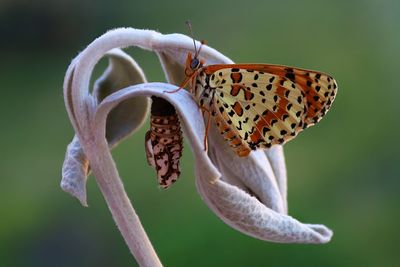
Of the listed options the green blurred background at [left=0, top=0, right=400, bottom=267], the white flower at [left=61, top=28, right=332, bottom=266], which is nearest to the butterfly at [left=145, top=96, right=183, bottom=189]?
the white flower at [left=61, top=28, right=332, bottom=266]

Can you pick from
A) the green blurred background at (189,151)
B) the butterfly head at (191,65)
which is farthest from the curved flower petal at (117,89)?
the green blurred background at (189,151)

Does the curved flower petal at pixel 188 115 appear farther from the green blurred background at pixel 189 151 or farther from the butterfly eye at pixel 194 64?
the green blurred background at pixel 189 151

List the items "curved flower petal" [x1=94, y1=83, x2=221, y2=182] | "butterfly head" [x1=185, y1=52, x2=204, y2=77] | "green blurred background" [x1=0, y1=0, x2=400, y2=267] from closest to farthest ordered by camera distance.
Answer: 1. "curved flower petal" [x1=94, y1=83, x2=221, y2=182]
2. "butterfly head" [x1=185, y1=52, x2=204, y2=77]
3. "green blurred background" [x1=0, y1=0, x2=400, y2=267]

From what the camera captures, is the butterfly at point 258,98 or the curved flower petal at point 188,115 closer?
the curved flower petal at point 188,115

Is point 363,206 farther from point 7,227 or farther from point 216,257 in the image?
point 7,227

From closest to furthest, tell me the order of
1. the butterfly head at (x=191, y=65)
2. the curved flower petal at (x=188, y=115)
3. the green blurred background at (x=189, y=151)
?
the curved flower petal at (x=188, y=115) < the butterfly head at (x=191, y=65) < the green blurred background at (x=189, y=151)

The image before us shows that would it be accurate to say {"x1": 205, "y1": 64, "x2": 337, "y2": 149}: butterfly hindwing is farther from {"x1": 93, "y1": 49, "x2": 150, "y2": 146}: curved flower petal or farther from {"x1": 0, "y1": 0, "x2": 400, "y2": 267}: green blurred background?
{"x1": 0, "y1": 0, "x2": 400, "y2": 267}: green blurred background

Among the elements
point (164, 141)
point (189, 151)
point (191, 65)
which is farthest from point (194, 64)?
point (189, 151)

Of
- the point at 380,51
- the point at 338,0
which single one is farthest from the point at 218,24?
the point at 380,51
